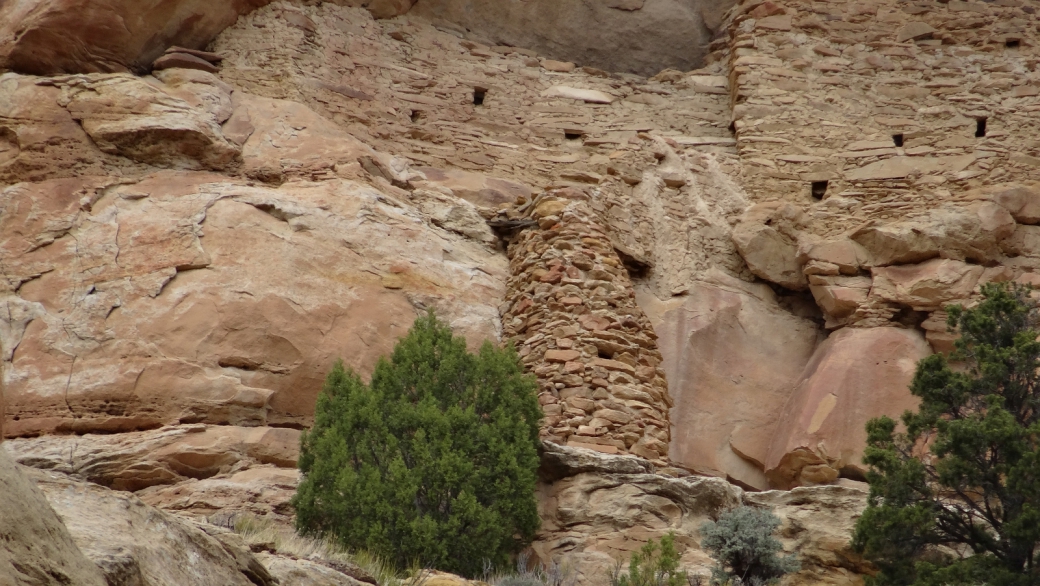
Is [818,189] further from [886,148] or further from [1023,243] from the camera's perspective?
[1023,243]

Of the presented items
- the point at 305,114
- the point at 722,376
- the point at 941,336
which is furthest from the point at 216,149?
the point at 941,336

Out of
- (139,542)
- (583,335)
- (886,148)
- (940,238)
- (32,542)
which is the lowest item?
(139,542)

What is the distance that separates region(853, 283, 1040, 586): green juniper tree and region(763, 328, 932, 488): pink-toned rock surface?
2651mm

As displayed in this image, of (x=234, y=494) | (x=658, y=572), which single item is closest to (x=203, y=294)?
(x=234, y=494)

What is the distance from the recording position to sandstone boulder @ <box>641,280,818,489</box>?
1324cm

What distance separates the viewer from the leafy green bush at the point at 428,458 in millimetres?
8805

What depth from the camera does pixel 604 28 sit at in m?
17.5

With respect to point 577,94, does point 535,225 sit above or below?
below

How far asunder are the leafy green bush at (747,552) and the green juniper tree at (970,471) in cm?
63

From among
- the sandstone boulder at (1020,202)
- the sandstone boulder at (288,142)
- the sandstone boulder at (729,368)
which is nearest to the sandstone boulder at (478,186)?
the sandstone boulder at (288,142)

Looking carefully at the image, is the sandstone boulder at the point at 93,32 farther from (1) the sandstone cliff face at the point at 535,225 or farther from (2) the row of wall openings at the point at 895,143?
(2) the row of wall openings at the point at 895,143

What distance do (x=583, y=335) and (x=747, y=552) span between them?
316 centimetres

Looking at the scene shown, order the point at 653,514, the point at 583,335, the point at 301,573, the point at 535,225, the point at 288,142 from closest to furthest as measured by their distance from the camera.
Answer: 1. the point at 301,573
2. the point at 653,514
3. the point at 583,335
4. the point at 535,225
5. the point at 288,142

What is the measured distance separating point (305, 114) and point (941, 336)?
7.13 meters
